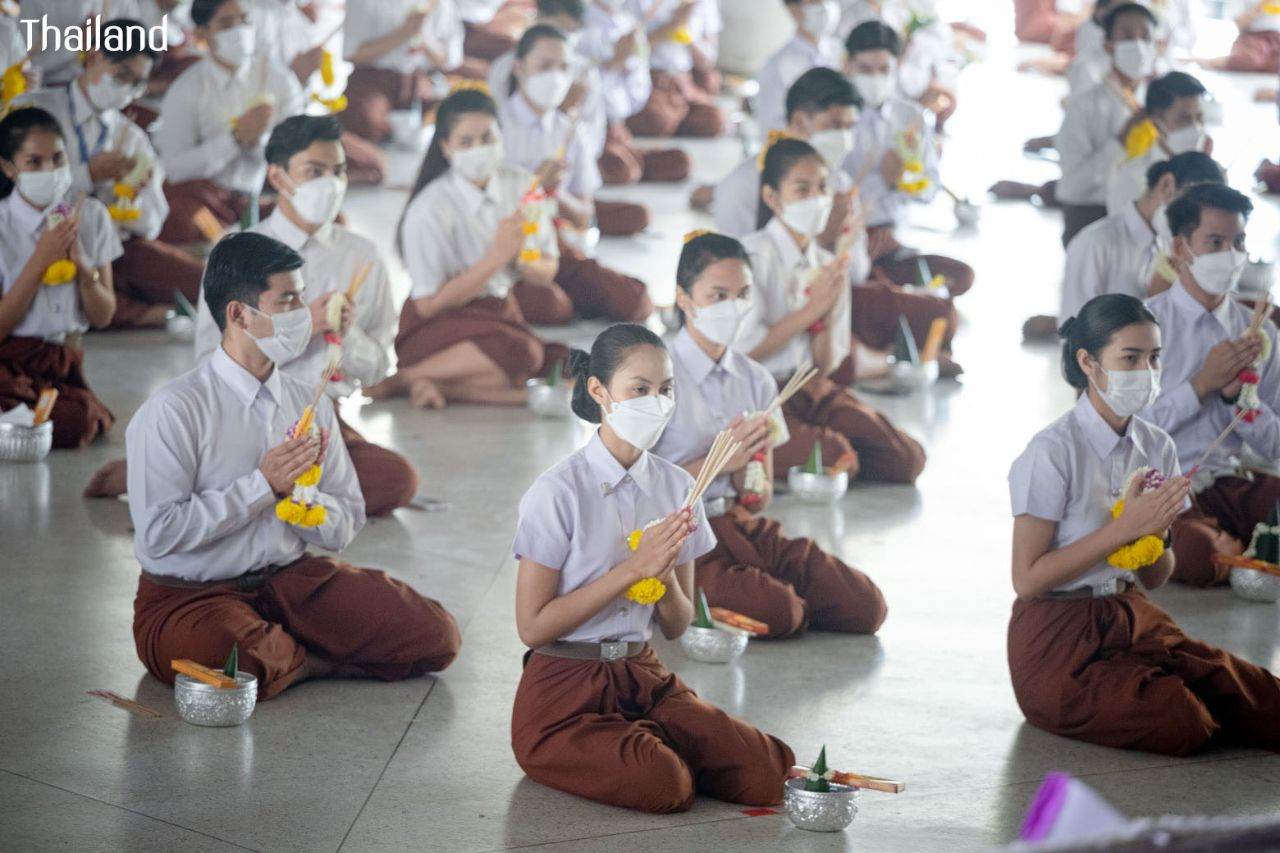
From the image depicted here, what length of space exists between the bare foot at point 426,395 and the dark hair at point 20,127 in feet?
5.31

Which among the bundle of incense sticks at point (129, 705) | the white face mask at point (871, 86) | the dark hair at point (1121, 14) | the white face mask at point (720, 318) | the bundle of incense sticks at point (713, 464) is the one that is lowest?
the bundle of incense sticks at point (129, 705)

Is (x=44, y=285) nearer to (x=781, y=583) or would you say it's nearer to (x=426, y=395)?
(x=426, y=395)

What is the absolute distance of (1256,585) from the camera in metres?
5.04

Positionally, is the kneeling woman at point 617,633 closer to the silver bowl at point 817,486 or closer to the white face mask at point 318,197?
the white face mask at point 318,197

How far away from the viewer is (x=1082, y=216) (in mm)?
8797

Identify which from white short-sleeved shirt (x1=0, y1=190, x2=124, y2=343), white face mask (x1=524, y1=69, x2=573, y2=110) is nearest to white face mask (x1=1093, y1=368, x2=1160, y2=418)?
white short-sleeved shirt (x1=0, y1=190, x2=124, y2=343)

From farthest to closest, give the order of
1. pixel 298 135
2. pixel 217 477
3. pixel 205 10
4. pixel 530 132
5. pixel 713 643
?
1. pixel 530 132
2. pixel 205 10
3. pixel 298 135
4. pixel 713 643
5. pixel 217 477

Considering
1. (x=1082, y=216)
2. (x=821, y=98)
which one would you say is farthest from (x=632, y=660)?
(x=1082, y=216)

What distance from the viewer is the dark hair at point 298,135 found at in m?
5.39

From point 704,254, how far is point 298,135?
4.45 feet

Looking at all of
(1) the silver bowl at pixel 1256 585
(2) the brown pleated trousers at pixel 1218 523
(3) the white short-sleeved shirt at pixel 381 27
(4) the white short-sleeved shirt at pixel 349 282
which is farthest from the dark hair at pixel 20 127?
(3) the white short-sleeved shirt at pixel 381 27

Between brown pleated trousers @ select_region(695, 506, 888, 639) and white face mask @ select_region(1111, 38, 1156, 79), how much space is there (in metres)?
4.47

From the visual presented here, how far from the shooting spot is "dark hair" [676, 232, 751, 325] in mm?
4777

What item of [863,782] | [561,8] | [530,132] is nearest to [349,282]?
[863,782]
